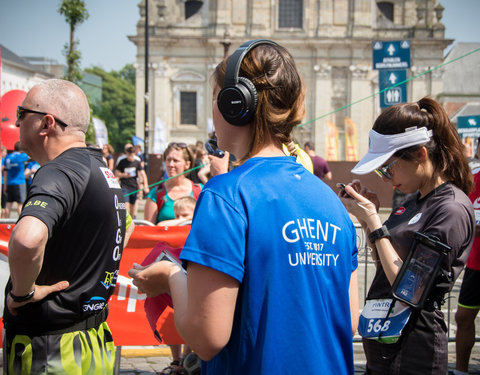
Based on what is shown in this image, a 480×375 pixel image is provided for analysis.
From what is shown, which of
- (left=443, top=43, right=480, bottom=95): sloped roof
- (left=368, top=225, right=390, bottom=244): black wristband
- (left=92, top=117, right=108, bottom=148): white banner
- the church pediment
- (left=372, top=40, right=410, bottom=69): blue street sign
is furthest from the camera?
(left=443, top=43, right=480, bottom=95): sloped roof

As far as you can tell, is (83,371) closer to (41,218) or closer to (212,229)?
(41,218)

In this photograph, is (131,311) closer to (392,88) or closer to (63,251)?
(63,251)

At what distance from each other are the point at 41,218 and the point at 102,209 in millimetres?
391

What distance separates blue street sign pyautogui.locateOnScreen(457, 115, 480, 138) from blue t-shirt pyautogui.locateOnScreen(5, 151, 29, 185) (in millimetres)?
12616

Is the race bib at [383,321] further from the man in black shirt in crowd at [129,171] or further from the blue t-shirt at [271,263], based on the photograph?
the man in black shirt in crowd at [129,171]

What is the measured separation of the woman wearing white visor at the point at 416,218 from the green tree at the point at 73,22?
2549cm

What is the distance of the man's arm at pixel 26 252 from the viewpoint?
2.19 m

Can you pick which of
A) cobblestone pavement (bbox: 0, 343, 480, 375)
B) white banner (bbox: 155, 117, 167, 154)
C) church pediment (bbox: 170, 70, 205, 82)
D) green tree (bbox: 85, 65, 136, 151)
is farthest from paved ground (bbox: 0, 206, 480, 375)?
green tree (bbox: 85, 65, 136, 151)

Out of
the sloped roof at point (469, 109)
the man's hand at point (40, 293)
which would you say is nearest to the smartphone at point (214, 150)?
the man's hand at point (40, 293)

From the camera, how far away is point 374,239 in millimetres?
2621

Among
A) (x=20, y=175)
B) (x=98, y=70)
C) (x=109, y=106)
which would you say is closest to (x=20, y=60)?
(x=109, y=106)

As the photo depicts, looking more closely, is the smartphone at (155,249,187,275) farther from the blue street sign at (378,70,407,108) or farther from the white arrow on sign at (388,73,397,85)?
the white arrow on sign at (388,73,397,85)

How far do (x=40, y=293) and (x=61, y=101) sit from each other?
903mm

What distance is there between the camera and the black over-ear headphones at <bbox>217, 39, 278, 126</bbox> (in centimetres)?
161
